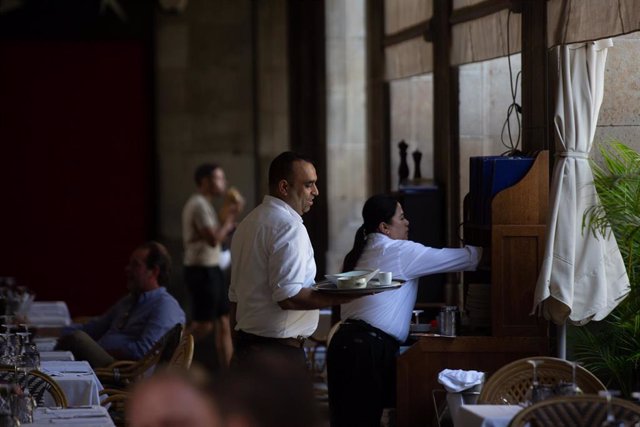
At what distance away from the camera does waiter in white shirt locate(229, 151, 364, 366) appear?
5555 millimetres

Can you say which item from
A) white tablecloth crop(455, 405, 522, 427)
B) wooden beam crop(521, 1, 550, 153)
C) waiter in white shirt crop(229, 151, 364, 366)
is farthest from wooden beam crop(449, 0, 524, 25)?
white tablecloth crop(455, 405, 522, 427)

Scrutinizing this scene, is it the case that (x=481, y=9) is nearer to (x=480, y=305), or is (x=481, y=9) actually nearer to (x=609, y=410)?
(x=480, y=305)

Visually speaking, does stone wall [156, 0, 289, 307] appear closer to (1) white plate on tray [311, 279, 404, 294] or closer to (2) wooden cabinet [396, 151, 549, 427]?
(2) wooden cabinet [396, 151, 549, 427]

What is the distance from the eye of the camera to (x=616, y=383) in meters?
6.55

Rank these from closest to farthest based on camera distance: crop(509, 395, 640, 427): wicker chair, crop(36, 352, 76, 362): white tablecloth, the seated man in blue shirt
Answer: crop(509, 395, 640, 427): wicker chair, crop(36, 352, 76, 362): white tablecloth, the seated man in blue shirt

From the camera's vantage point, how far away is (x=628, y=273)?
6.38 metres

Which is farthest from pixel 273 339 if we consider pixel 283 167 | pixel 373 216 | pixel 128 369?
pixel 128 369

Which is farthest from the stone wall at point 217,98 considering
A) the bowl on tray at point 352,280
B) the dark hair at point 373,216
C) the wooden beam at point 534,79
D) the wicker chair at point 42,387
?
the bowl on tray at point 352,280

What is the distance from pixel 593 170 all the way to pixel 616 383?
1.02 meters

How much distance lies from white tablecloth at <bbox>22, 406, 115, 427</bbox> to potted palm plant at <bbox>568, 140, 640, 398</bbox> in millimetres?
2443

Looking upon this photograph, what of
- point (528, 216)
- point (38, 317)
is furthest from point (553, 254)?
point (38, 317)

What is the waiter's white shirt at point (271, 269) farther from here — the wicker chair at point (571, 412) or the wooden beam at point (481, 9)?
the wooden beam at point (481, 9)

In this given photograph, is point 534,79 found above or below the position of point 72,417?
above

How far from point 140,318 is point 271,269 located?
276cm
